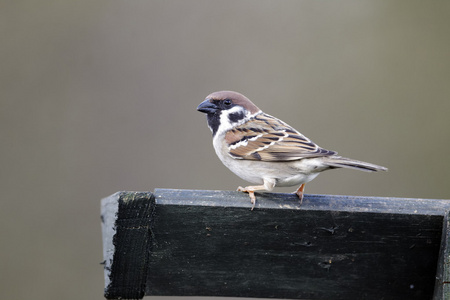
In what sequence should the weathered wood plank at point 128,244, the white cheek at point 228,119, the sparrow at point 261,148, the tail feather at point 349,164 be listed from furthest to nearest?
the white cheek at point 228,119 → the sparrow at point 261,148 → the tail feather at point 349,164 → the weathered wood plank at point 128,244

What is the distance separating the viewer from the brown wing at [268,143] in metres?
3.34

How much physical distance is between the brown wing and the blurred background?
2.44 metres

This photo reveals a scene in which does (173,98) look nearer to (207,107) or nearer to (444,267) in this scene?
(207,107)

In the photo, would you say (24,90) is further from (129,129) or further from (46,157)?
(129,129)

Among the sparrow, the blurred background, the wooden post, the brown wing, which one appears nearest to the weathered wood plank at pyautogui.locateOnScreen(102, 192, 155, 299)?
the wooden post

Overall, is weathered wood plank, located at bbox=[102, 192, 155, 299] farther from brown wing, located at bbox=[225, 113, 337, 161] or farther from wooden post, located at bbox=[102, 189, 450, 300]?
brown wing, located at bbox=[225, 113, 337, 161]

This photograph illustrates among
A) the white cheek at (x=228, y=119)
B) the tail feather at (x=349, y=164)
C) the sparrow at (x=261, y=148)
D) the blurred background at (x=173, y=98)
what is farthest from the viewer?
the blurred background at (x=173, y=98)

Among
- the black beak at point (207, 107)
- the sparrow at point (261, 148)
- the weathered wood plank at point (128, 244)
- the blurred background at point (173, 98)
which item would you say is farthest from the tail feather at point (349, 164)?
the blurred background at point (173, 98)

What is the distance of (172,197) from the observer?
2377 mm

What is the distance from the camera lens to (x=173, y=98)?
6320 millimetres

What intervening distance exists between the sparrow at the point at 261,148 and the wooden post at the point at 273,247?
2.00 feet

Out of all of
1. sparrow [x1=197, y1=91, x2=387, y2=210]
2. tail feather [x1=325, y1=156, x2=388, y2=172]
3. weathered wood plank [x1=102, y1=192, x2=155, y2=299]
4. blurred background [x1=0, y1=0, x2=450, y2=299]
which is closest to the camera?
weathered wood plank [x1=102, y1=192, x2=155, y2=299]

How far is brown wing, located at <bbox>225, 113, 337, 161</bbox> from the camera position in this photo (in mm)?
3344

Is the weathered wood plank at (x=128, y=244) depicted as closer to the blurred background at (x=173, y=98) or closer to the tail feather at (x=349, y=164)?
the tail feather at (x=349, y=164)
